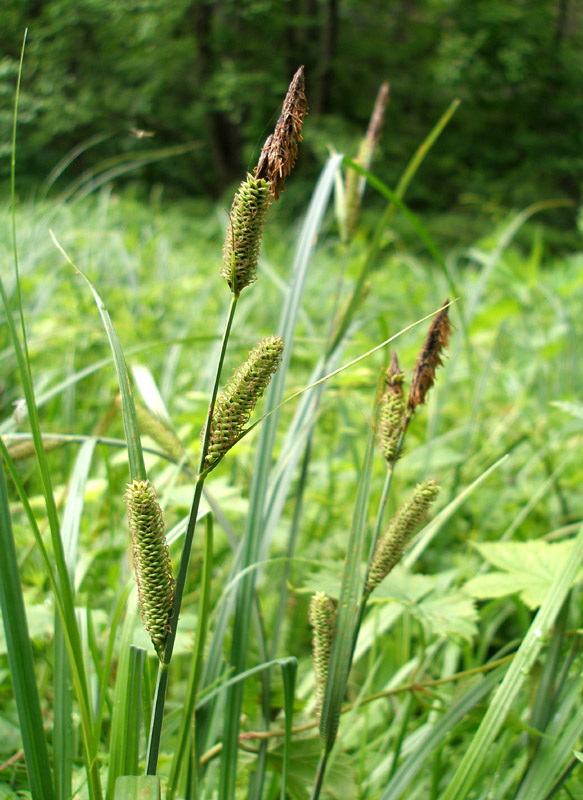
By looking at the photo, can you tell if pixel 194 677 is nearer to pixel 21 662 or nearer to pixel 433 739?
pixel 21 662

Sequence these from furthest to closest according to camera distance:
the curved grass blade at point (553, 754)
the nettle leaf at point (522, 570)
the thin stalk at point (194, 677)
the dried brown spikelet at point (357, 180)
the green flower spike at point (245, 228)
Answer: the dried brown spikelet at point (357, 180)
the nettle leaf at point (522, 570)
the curved grass blade at point (553, 754)
the thin stalk at point (194, 677)
the green flower spike at point (245, 228)

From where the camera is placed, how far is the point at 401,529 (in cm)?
53

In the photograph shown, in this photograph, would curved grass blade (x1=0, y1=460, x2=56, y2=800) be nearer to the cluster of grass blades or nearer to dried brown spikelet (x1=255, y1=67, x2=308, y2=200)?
the cluster of grass blades

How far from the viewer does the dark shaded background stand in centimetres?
955

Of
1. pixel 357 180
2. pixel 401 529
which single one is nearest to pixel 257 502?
pixel 401 529

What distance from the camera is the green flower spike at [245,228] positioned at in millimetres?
353

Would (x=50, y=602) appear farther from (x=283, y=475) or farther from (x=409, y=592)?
(x=409, y=592)

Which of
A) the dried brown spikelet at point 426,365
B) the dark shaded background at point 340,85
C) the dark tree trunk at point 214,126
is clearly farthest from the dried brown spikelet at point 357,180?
the dark tree trunk at point 214,126

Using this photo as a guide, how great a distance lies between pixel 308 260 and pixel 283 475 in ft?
1.02

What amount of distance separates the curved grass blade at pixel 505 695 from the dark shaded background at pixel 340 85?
8.74 meters

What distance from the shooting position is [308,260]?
33.7 inches

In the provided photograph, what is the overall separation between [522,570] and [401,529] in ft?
1.24

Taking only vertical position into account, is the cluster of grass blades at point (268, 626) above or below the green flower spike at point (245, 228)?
below

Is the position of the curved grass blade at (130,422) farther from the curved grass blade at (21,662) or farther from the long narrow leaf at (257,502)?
the long narrow leaf at (257,502)
